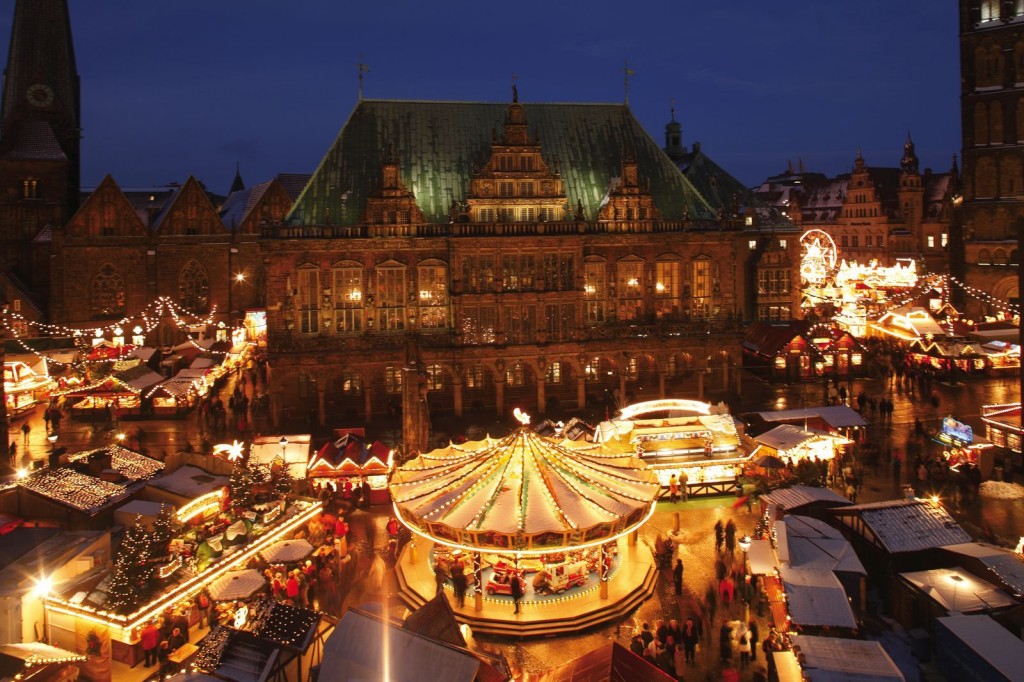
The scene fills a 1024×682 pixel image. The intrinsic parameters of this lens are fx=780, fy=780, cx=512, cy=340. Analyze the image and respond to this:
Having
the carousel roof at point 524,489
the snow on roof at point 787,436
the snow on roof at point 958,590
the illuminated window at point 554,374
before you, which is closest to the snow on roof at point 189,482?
the carousel roof at point 524,489

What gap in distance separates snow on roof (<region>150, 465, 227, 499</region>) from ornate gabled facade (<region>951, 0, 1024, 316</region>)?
192 feet

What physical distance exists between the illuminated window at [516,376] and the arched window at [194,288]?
2987 cm

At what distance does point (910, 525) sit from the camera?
2044 cm

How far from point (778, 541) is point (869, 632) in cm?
303

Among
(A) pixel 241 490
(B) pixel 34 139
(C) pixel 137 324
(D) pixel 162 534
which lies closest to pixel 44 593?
(D) pixel 162 534

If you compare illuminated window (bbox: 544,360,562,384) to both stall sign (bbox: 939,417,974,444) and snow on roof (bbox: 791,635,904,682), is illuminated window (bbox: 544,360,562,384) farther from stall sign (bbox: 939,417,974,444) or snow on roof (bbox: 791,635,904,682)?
snow on roof (bbox: 791,635,904,682)

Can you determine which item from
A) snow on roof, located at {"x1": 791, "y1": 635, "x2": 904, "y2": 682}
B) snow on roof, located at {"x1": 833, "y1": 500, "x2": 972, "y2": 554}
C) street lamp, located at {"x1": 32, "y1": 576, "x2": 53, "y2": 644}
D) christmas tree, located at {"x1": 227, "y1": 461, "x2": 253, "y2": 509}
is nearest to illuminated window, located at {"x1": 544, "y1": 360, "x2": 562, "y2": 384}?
christmas tree, located at {"x1": 227, "y1": 461, "x2": 253, "y2": 509}

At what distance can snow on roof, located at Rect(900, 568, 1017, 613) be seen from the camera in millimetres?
16906

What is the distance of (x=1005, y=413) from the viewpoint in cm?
3134

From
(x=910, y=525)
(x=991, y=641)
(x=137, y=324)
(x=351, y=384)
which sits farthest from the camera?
(x=137, y=324)

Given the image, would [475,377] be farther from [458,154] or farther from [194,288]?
[194,288]

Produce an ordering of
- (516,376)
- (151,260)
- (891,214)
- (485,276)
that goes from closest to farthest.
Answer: (485,276) → (516,376) → (151,260) → (891,214)

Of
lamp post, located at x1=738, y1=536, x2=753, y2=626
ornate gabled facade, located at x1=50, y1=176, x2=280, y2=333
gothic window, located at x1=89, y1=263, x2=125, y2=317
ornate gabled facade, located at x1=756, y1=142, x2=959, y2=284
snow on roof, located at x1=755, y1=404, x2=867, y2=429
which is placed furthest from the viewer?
ornate gabled facade, located at x1=756, y1=142, x2=959, y2=284

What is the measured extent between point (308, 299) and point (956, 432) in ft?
99.0
